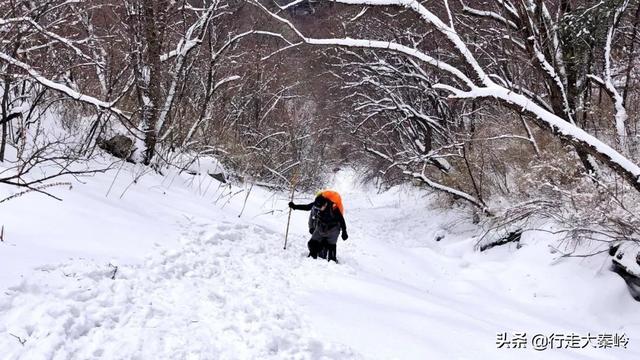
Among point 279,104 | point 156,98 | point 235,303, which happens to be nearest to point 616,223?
point 235,303

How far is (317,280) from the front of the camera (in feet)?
18.7

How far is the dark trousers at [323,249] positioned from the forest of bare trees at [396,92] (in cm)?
304

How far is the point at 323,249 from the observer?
299 inches

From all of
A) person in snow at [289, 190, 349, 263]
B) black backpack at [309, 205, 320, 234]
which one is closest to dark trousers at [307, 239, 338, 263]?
person in snow at [289, 190, 349, 263]

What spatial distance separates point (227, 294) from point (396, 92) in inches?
531

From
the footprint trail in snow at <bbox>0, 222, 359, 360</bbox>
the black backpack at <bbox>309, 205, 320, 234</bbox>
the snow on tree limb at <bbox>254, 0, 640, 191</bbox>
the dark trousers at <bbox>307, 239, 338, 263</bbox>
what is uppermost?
the snow on tree limb at <bbox>254, 0, 640, 191</bbox>

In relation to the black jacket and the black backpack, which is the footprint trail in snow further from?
the black backpack

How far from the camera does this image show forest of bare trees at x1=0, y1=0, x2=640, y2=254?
4969 mm

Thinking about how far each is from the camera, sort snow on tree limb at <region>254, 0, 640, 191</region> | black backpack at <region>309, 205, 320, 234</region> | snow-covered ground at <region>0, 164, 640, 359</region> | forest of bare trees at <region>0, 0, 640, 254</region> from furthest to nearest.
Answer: black backpack at <region>309, 205, 320, 234</region> → forest of bare trees at <region>0, 0, 640, 254</region> → snow on tree limb at <region>254, 0, 640, 191</region> → snow-covered ground at <region>0, 164, 640, 359</region>

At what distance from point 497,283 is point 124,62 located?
8.19 m

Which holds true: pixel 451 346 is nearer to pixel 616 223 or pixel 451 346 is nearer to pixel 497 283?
pixel 616 223

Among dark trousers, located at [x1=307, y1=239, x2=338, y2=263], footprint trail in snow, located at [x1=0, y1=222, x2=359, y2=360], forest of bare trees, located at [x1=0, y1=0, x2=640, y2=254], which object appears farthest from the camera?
dark trousers, located at [x1=307, y1=239, x2=338, y2=263]

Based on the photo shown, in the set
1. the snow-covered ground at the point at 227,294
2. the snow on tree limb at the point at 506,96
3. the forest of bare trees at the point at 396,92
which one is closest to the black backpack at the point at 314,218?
the snow-covered ground at the point at 227,294

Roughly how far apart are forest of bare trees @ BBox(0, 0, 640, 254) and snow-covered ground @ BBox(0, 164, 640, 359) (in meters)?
0.68
